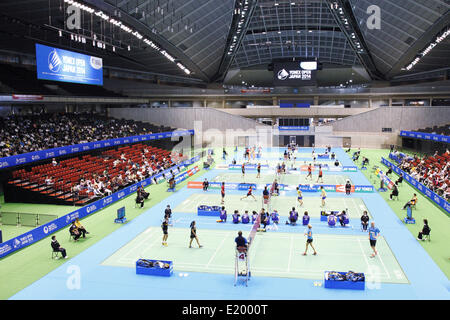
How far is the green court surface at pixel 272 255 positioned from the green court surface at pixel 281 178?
51.7ft

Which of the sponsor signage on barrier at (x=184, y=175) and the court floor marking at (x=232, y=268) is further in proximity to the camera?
the sponsor signage on barrier at (x=184, y=175)

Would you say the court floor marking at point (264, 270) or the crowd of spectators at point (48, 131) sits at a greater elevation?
the crowd of spectators at point (48, 131)

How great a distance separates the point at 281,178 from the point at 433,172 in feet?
43.9

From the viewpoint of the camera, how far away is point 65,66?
35.3 metres

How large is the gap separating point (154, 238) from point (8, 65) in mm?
35499

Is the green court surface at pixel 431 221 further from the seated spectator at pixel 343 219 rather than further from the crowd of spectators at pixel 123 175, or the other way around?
the crowd of spectators at pixel 123 175

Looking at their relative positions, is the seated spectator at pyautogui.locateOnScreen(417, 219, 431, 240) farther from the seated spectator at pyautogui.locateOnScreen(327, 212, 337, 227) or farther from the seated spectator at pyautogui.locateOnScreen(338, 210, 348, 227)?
the seated spectator at pyautogui.locateOnScreen(327, 212, 337, 227)

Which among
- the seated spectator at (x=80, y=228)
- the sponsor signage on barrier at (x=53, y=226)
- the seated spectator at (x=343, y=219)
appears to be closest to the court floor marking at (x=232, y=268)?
the seated spectator at (x=80, y=228)

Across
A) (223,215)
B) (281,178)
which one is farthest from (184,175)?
(223,215)

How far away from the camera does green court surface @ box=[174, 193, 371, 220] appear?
84.8ft

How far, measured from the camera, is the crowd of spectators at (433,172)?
2741 centimetres

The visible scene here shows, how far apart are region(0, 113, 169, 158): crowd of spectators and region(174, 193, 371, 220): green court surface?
1324cm

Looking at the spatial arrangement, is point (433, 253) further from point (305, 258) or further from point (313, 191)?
point (313, 191)

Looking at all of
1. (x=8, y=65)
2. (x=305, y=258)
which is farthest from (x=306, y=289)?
(x=8, y=65)
